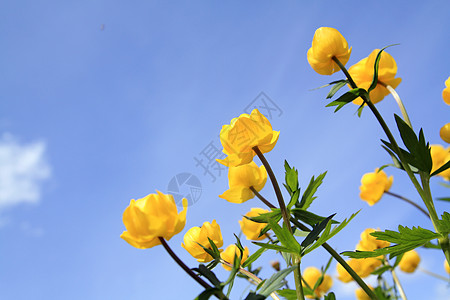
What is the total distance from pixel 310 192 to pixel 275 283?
0.37m

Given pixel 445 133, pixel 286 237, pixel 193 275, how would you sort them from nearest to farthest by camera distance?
pixel 193 275 → pixel 286 237 → pixel 445 133

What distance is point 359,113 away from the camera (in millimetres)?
985

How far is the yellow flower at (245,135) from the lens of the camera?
2.46 ft

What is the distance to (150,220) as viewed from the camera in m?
0.54

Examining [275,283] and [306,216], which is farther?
[306,216]

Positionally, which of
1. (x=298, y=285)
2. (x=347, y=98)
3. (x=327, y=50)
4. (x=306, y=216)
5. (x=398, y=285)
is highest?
(x=327, y=50)

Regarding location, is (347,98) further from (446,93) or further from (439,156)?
(439,156)

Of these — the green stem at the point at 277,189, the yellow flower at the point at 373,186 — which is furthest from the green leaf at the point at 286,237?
the yellow flower at the point at 373,186

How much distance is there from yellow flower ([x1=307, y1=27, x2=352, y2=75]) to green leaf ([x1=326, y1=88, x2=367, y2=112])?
0.14 metres

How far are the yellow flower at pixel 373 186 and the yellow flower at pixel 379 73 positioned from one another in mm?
687

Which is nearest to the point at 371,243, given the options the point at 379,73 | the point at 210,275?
the point at 379,73

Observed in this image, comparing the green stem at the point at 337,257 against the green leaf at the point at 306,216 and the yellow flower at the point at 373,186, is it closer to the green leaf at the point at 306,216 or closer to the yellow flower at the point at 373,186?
the green leaf at the point at 306,216

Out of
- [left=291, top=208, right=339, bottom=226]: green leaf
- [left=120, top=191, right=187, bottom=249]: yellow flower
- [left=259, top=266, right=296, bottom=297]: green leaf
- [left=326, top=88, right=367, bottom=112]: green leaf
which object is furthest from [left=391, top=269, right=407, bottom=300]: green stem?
[left=120, top=191, right=187, bottom=249]: yellow flower

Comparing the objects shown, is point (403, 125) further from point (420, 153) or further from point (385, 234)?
point (385, 234)
